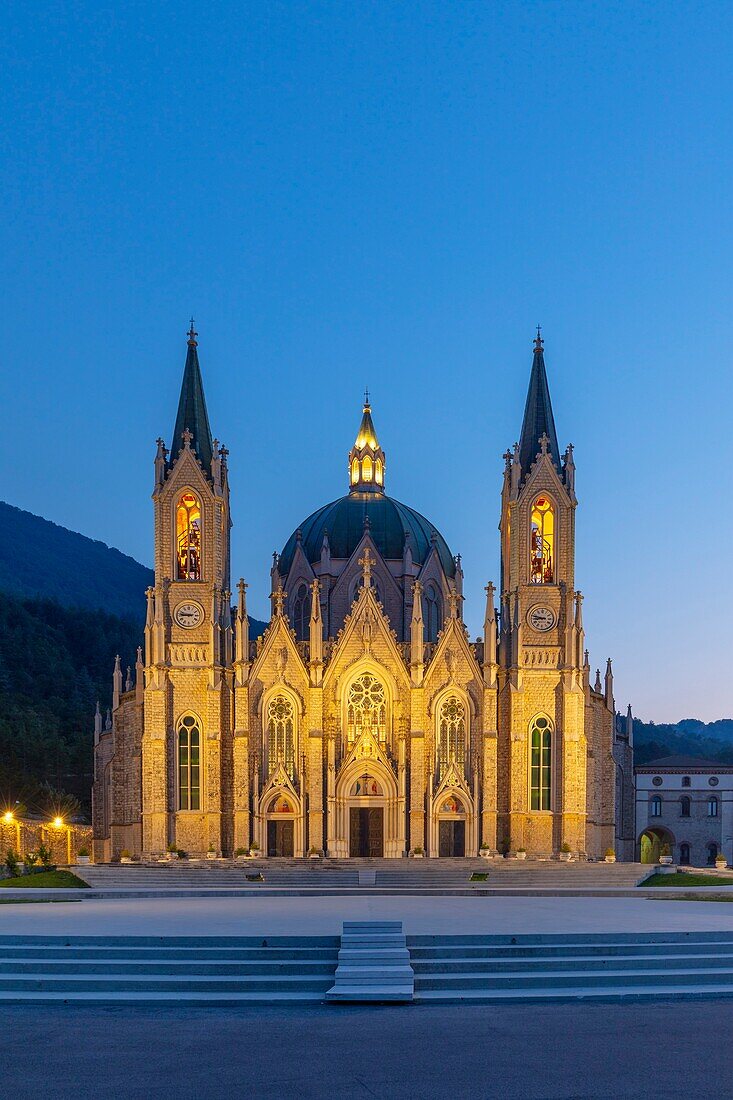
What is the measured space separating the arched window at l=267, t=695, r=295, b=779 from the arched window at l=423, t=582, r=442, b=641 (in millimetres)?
13379

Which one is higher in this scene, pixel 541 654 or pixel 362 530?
pixel 362 530

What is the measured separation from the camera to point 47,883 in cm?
4778

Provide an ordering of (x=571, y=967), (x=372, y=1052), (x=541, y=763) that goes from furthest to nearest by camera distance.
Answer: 1. (x=541, y=763)
2. (x=571, y=967)
3. (x=372, y=1052)

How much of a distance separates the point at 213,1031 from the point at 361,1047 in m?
2.21

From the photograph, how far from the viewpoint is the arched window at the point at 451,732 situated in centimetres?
6325

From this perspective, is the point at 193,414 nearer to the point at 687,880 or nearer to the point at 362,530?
the point at 362,530

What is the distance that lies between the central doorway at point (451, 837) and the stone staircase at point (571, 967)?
131ft

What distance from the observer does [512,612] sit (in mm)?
64875

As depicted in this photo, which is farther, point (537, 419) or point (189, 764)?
point (537, 419)

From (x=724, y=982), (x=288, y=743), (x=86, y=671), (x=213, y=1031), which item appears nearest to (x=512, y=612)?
(x=288, y=743)

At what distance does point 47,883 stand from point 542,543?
29.0m

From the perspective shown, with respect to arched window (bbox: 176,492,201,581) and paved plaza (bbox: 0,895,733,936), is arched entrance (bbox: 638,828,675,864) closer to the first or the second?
arched window (bbox: 176,492,201,581)

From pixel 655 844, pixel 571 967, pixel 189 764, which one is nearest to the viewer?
pixel 571 967

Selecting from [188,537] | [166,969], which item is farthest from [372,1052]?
[188,537]
